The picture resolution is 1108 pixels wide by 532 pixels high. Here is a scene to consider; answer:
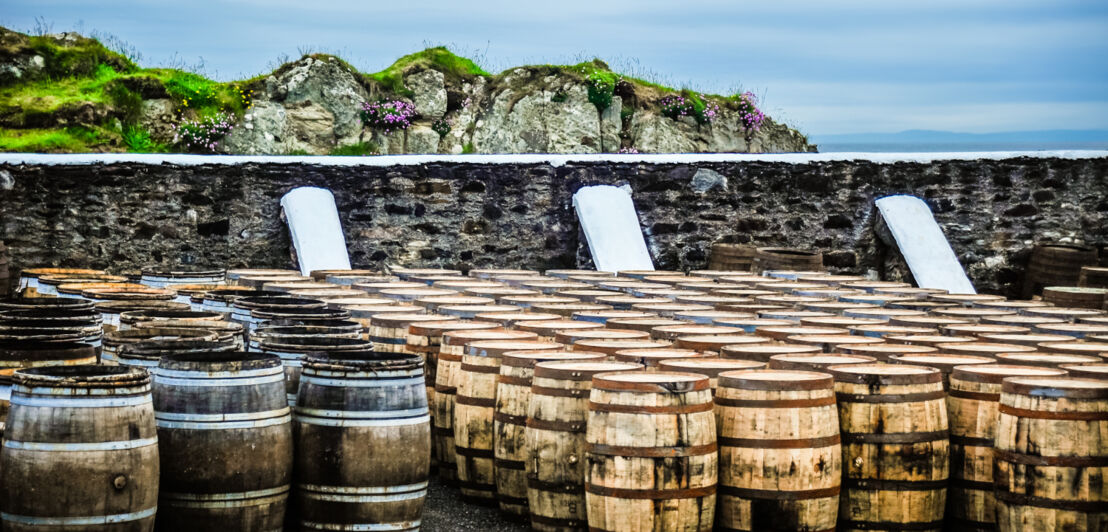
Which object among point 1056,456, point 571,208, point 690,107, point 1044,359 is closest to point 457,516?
point 1056,456

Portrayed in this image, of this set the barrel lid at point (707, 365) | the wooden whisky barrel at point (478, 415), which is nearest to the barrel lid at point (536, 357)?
the wooden whisky barrel at point (478, 415)

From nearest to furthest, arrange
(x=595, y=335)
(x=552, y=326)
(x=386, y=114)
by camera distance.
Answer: (x=595, y=335), (x=552, y=326), (x=386, y=114)

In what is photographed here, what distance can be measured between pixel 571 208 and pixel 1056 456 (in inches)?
307

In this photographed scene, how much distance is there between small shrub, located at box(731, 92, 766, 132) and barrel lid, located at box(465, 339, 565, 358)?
74.2 feet

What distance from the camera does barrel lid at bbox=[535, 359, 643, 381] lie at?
4.61 m

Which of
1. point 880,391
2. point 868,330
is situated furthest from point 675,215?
point 880,391

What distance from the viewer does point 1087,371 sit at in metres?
4.68

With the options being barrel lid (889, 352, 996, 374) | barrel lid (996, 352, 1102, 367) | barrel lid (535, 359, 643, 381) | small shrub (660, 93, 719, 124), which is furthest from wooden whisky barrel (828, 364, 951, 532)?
small shrub (660, 93, 719, 124)

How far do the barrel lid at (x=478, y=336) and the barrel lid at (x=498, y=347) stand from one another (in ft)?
0.36

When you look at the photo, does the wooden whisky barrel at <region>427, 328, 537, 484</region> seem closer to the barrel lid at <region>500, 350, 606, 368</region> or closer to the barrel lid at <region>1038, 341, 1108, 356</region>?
the barrel lid at <region>500, 350, 606, 368</region>

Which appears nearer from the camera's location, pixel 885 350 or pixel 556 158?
pixel 885 350

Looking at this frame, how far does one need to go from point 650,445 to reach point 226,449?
143cm

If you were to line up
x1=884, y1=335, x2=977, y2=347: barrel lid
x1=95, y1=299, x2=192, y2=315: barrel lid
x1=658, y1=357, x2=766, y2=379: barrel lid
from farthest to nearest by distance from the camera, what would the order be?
x1=95, y1=299, x2=192, y2=315: barrel lid < x1=884, y1=335, x2=977, y2=347: barrel lid < x1=658, y1=357, x2=766, y2=379: barrel lid

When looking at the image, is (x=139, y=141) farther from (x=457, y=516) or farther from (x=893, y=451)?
(x=893, y=451)
